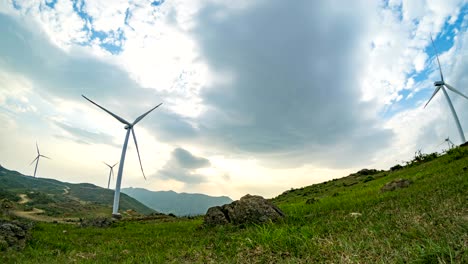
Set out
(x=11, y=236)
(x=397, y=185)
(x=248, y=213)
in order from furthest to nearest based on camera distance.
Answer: (x=397, y=185) < (x=248, y=213) < (x=11, y=236)

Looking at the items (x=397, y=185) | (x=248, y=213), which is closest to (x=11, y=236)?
(x=248, y=213)

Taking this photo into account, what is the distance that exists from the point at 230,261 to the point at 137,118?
225ft

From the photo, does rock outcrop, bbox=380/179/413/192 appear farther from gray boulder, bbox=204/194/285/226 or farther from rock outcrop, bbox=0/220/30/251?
rock outcrop, bbox=0/220/30/251

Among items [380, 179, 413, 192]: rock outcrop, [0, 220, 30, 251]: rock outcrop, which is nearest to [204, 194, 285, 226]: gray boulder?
[0, 220, 30, 251]: rock outcrop

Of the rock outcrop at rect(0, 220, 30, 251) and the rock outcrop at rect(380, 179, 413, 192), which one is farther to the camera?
the rock outcrop at rect(380, 179, 413, 192)

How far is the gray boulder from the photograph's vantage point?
60.8 feet

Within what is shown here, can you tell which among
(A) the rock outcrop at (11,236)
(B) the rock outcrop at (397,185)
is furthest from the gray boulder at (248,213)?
(B) the rock outcrop at (397,185)

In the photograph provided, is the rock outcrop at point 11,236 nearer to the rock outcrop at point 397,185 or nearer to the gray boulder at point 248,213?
the gray boulder at point 248,213

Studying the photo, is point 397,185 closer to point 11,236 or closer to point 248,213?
point 248,213

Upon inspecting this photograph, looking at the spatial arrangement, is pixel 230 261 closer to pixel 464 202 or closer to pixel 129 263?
pixel 129 263

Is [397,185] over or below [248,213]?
over

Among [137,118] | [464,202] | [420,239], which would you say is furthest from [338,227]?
[137,118]

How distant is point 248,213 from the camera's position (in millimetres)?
18953

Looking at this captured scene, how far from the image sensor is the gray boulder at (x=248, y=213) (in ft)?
60.8
